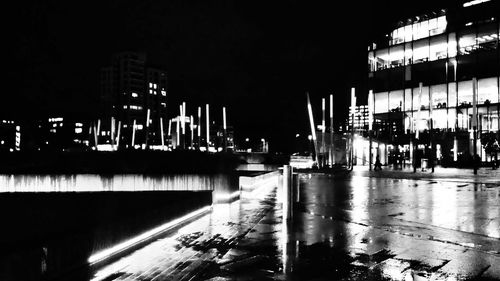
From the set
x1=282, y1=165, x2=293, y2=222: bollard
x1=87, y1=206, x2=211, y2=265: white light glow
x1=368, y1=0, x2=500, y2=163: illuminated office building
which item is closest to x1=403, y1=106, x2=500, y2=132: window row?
x1=368, y1=0, x2=500, y2=163: illuminated office building

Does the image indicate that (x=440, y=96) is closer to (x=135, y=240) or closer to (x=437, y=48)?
(x=437, y=48)

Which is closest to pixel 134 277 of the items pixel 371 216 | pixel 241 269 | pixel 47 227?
pixel 241 269

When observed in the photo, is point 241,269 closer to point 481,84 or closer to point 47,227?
point 47,227

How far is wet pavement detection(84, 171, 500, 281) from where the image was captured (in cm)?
662

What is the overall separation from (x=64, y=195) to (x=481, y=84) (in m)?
48.9

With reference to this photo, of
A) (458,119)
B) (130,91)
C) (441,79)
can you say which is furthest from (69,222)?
(130,91)

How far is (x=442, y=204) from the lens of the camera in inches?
587

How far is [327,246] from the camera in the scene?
8422 millimetres

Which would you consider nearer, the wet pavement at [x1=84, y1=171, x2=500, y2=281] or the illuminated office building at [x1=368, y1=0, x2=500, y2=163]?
the wet pavement at [x1=84, y1=171, x2=500, y2=281]

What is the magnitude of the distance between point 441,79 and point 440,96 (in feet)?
6.76

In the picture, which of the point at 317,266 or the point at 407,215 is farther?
the point at 407,215

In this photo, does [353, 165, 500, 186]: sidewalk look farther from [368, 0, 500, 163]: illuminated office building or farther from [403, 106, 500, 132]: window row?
[403, 106, 500, 132]: window row

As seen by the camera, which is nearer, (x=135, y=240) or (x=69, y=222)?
(x=135, y=240)

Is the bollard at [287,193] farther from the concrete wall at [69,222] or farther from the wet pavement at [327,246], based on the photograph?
the concrete wall at [69,222]
